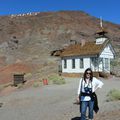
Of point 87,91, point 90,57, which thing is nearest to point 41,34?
point 90,57

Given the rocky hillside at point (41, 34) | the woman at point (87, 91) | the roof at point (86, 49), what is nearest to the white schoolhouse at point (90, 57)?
the roof at point (86, 49)

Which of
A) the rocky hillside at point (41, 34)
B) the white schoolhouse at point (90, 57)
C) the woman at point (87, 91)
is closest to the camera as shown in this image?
the woman at point (87, 91)

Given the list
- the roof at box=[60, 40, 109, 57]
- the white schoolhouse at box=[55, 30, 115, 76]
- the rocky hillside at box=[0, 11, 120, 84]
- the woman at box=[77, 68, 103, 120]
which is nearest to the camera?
the woman at box=[77, 68, 103, 120]

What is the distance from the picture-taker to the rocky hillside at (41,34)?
7944 centimetres

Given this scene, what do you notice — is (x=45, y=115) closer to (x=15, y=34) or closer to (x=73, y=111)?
(x=73, y=111)

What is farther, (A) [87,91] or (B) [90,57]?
(B) [90,57]

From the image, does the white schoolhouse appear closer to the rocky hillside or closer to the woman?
the rocky hillside

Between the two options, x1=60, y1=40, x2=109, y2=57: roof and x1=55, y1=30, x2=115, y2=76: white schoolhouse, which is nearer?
x1=60, y1=40, x2=109, y2=57: roof

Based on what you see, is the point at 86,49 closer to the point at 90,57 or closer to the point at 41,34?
the point at 90,57

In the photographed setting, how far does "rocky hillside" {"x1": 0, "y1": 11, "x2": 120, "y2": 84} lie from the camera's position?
7944 centimetres

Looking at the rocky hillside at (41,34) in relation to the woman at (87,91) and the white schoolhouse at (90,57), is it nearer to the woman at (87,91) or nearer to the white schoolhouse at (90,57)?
the white schoolhouse at (90,57)

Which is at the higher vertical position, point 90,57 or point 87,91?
point 90,57

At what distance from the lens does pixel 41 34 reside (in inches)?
3836

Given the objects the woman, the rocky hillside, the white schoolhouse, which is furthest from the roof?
the woman
